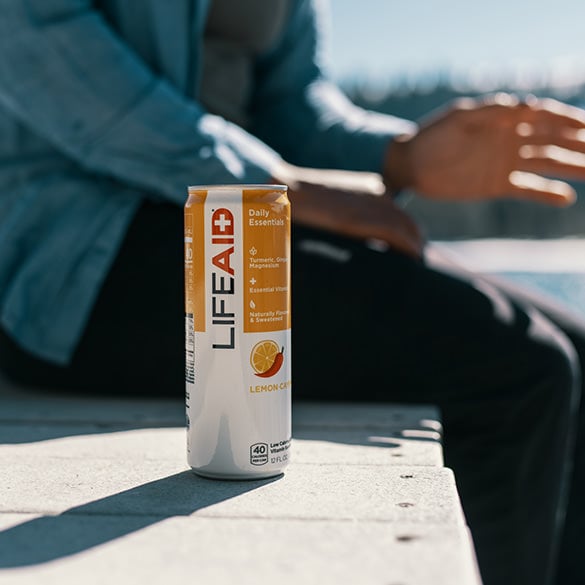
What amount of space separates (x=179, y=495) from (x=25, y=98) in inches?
27.9

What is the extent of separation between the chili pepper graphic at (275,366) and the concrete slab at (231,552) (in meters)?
0.15

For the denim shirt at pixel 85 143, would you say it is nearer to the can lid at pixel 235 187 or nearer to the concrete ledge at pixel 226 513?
the concrete ledge at pixel 226 513

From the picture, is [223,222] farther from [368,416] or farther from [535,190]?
[535,190]

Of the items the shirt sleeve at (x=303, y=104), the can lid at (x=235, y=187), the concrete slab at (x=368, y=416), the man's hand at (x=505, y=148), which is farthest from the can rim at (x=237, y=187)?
the shirt sleeve at (x=303, y=104)

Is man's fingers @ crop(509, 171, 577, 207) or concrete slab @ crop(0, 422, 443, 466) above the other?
man's fingers @ crop(509, 171, 577, 207)

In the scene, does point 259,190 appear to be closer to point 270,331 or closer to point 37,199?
point 270,331

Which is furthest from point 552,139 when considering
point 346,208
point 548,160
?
point 346,208

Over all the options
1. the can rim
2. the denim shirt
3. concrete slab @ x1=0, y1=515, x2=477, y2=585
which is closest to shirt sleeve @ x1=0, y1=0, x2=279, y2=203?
the denim shirt

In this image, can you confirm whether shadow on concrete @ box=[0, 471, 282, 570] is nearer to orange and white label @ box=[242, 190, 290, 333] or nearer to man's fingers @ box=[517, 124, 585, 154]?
orange and white label @ box=[242, 190, 290, 333]

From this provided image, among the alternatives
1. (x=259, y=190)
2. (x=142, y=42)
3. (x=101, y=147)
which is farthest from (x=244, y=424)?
(x=142, y=42)

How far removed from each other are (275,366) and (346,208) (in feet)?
1.63

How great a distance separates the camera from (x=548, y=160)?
1.41 m

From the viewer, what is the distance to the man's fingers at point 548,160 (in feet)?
4.61

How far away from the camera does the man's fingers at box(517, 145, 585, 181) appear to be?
4.61 ft
